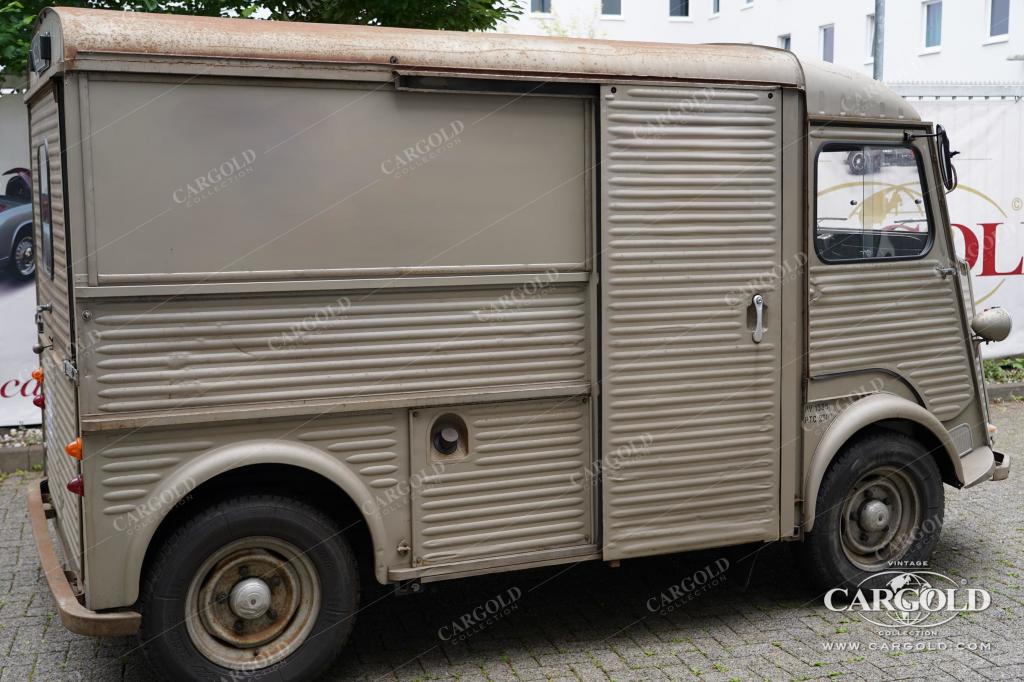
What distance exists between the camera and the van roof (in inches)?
182

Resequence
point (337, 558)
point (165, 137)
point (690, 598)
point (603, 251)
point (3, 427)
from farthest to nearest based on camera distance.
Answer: point (3, 427)
point (690, 598)
point (603, 251)
point (337, 558)
point (165, 137)

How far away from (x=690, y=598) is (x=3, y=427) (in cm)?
619

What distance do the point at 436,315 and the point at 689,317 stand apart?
127 centimetres

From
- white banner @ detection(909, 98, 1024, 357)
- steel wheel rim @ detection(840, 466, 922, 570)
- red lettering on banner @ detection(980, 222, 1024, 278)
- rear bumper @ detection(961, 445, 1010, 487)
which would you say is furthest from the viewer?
red lettering on banner @ detection(980, 222, 1024, 278)

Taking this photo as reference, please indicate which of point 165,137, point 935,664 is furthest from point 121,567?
point 935,664

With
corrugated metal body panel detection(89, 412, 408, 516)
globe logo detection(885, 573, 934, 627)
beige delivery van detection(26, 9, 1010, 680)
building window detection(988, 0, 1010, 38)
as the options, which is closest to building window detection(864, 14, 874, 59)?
building window detection(988, 0, 1010, 38)

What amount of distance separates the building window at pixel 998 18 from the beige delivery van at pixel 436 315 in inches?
1148

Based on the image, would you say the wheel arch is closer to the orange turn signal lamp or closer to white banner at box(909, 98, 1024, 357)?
the orange turn signal lamp

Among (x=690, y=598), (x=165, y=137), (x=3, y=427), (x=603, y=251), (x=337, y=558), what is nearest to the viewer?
(x=165, y=137)

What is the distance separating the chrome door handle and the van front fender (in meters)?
0.66

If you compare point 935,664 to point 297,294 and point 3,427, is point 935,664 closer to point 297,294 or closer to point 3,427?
point 297,294

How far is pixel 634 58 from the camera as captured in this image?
5453 mm

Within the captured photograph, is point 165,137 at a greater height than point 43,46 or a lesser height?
lesser

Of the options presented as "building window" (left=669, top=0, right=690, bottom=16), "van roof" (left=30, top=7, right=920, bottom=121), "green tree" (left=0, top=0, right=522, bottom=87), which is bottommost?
"van roof" (left=30, top=7, right=920, bottom=121)
